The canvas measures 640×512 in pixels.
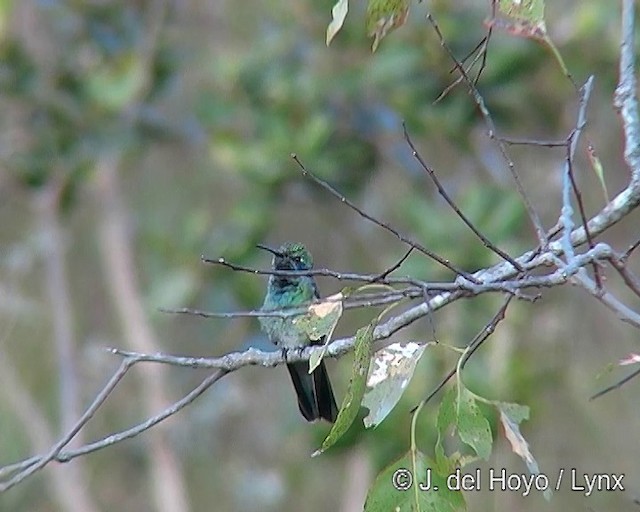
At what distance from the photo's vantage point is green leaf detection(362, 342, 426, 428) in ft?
6.39

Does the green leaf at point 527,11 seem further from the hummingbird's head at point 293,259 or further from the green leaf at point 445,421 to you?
the hummingbird's head at point 293,259

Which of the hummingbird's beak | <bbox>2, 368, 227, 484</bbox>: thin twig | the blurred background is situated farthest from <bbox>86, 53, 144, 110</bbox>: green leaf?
<bbox>2, 368, 227, 484</bbox>: thin twig

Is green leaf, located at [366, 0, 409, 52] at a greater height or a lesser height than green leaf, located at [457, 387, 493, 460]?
greater

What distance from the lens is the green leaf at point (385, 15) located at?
78.8 inches

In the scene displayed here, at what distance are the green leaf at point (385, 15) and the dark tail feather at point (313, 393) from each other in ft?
5.51

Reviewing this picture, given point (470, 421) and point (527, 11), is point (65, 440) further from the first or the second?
point (527, 11)

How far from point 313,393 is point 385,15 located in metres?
2.04

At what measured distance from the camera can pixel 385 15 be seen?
79.0 inches

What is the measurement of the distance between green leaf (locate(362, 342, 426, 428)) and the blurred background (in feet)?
8.36

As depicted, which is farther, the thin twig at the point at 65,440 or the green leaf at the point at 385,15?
the thin twig at the point at 65,440

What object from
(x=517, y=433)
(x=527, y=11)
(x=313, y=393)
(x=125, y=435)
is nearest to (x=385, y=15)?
(x=527, y=11)

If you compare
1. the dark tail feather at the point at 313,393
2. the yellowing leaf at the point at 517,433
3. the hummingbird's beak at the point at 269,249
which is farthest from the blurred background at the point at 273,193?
the yellowing leaf at the point at 517,433

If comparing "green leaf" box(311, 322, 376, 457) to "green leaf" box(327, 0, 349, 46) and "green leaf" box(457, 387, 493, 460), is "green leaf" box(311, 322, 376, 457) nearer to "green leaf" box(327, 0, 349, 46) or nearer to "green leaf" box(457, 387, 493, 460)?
"green leaf" box(457, 387, 493, 460)

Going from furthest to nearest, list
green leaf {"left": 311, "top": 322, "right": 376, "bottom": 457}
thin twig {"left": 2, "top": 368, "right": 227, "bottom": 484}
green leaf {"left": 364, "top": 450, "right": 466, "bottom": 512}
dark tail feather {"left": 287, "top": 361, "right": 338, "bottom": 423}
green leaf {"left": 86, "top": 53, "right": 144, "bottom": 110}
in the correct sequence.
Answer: green leaf {"left": 86, "top": 53, "right": 144, "bottom": 110} → dark tail feather {"left": 287, "top": 361, "right": 338, "bottom": 423} → thin twig {"left": 2, "top": 368, "right": 227, "bottom": 484} → green leaf {"left": 364, "top": 450, "right": 466, "bottom": 512} → green leaf {"left": 311, "top": 322, "right": 376, "bottom": 457}
